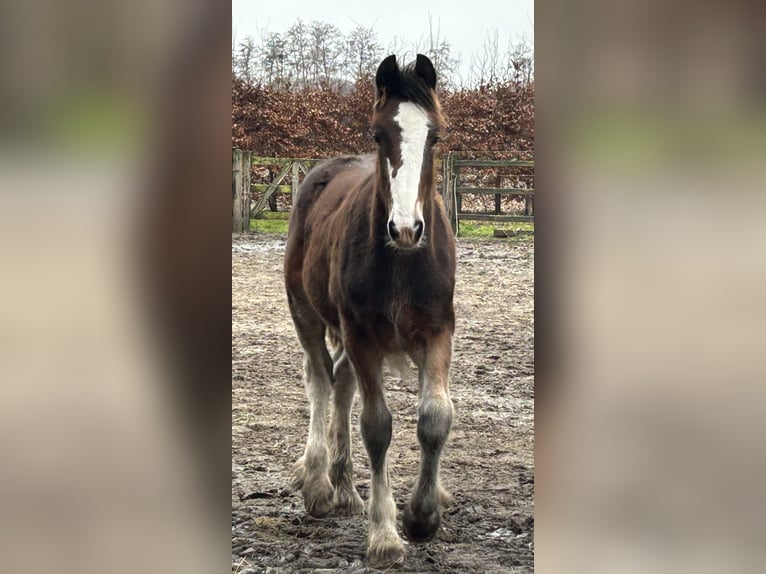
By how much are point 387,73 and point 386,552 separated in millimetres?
1592

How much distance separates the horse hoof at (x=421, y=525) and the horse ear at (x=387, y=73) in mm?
1463

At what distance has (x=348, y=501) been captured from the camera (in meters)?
2.67

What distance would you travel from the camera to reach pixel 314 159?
257 cm

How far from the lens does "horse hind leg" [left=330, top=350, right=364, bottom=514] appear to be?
2.66m

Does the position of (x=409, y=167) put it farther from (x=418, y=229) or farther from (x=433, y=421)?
(x=433, y=421)

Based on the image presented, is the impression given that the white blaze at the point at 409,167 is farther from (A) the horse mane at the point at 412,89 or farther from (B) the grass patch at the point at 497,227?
(B) the grass patch at the point at 497,227

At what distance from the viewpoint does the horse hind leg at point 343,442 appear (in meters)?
2.66
